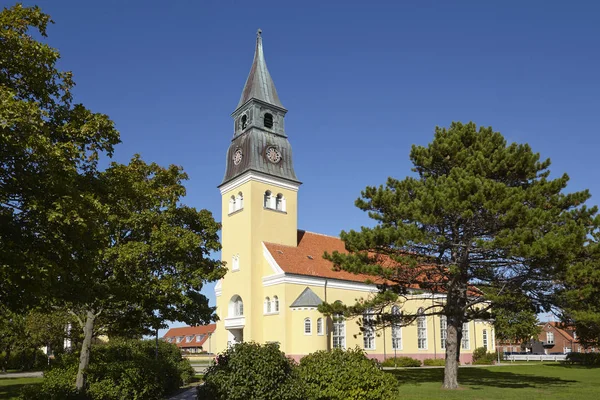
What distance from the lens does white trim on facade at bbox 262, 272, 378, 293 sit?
38.8 m

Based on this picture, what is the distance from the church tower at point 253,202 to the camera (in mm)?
40656

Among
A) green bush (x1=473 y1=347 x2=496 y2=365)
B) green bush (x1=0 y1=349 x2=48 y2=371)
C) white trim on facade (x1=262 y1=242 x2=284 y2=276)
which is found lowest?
green bush (x1=473 y1=347 x2=496 y2=365)

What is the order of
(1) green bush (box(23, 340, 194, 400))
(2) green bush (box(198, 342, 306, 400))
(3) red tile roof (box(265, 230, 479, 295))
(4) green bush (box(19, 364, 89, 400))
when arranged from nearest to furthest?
1. (2) green bush (box(198, 342, 306, 400))
2. (4) green bush (box(19, 364, 89, 400))
3. (1) green bush (box(23, 340, 194, 400))
4. (3) red tile roof (box(265, 230, 479, 295))

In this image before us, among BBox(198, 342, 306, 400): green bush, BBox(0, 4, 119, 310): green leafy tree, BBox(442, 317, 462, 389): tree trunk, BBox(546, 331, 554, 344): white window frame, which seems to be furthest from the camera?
BBox(546, 331, 554, 344): white window frame

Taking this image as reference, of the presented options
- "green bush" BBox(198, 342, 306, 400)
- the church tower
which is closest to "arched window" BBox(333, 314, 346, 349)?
the church tower

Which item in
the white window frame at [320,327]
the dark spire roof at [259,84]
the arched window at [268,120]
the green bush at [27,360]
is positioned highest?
the dark spire roof at [259,84]

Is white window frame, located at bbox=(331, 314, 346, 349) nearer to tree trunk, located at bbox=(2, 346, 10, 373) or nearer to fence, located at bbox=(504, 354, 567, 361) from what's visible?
tree trunk, located at bbox=(2, 346, 10, 373)

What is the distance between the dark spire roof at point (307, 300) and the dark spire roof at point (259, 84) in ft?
51.4

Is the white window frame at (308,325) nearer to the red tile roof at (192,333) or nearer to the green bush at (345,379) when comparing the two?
the green bush at (345,379)

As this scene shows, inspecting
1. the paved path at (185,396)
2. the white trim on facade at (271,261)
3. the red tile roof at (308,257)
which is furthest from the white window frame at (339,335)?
the paved path at (185,396)

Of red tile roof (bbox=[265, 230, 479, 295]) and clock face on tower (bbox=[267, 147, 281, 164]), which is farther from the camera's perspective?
clock face on tower (bbox=[267, 147, 281, 164])

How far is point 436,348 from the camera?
158 ft

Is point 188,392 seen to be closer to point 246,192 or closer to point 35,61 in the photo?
point 35,61

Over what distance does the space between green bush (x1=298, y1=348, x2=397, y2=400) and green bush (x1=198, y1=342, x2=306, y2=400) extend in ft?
1.66
